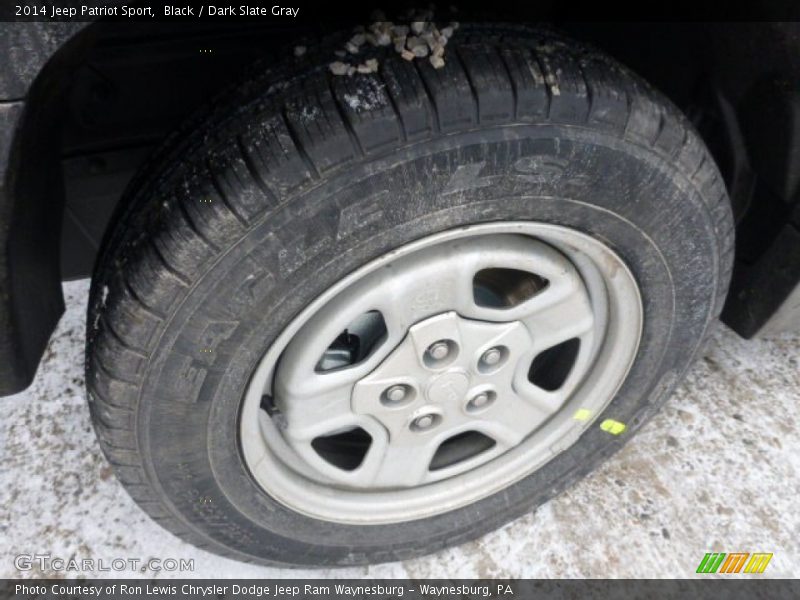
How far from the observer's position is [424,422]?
60.4 inches

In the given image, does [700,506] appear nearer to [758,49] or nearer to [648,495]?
[648,495]

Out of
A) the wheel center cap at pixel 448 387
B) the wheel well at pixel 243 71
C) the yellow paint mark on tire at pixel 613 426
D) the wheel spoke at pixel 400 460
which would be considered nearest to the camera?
the wheel well at pixel 243 71

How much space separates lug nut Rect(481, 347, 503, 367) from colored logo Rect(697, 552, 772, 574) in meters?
0.84

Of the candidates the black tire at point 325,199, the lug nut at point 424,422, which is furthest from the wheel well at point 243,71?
the lug nut at point 424,422

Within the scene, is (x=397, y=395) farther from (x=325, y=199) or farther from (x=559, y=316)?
(x=325, y=199)

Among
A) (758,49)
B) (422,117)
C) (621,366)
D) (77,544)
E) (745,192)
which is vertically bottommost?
(77,544)

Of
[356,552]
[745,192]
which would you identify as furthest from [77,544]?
[745,192]

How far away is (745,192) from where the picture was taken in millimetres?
1674

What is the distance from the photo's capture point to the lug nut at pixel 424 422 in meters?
1.52

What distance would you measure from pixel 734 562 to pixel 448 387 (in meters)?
0.95

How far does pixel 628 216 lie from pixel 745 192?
0.59 meters

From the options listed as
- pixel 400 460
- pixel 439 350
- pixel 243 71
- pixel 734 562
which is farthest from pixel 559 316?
pixel 734 562

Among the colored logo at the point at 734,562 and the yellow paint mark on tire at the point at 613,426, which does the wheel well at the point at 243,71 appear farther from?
the colored logo at the point at 734,562
